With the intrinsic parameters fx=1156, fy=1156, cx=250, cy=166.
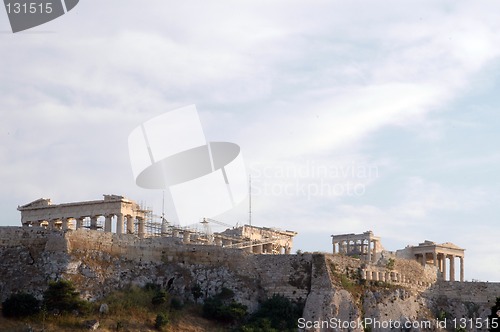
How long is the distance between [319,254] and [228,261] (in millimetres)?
6957

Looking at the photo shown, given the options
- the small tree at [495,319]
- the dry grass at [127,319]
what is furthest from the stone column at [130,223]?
the small tree at [495,319]

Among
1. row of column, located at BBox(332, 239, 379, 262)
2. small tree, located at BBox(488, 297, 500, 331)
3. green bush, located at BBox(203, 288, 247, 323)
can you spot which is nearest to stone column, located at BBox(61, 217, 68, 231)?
green bush, located at BBox(203, 288, 247, 323)

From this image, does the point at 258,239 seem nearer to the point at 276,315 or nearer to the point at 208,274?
the point at 208,274

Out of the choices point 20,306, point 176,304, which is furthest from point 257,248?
point 20,306

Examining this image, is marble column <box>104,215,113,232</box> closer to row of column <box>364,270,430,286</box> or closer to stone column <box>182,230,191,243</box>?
stone column <box>182,230,191,243</box>

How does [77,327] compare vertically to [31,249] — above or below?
below

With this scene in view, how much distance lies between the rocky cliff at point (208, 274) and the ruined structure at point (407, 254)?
364 cm

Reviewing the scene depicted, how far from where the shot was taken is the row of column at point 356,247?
101 metres

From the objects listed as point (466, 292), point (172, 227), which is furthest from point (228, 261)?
point (466, 292)

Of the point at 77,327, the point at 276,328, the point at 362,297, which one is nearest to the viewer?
the point at 77,327

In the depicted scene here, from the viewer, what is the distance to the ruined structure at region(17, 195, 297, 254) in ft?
306

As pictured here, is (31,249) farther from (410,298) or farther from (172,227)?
(410,298)

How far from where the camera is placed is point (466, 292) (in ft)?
314

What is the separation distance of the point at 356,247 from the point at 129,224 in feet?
69.8
